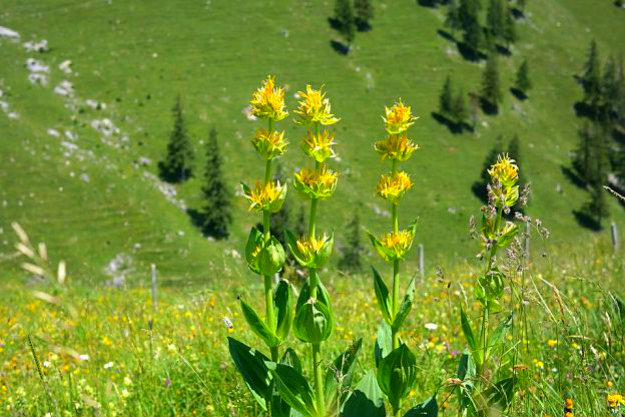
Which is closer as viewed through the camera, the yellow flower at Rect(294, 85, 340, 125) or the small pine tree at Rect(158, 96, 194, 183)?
the yellow flower at Rect(294, 85, 340, 125)

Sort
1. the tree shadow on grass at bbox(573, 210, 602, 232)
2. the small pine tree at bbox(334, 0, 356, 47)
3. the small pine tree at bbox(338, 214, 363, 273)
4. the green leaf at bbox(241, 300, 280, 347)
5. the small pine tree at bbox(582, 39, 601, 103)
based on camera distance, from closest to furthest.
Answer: the green leaf at bbox(241, 300, 280, 347)
the small pine tree at bbox(338, 214, 363, 273)
the tree shadow on grass at bbox(573, 210, 602, 232)
the small pine tree at bbox(334, 0, 356, 47)
the small pine tree at bbox(582, 39, 601, 103)

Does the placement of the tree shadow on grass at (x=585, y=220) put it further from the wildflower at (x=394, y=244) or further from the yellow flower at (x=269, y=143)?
the yellow flower at (x=269, y=143)

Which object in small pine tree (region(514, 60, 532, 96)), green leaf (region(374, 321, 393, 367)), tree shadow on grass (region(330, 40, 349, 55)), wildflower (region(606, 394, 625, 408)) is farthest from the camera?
small pine tree (region(514, 60, 532, 96))

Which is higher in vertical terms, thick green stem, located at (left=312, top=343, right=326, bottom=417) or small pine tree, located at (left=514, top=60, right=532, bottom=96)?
thick green stem, located at (left=312, top=343, right=326, bottom=417)

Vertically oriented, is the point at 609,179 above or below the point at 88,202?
below

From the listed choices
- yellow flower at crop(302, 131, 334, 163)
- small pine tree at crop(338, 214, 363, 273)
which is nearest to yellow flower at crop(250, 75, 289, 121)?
yellow flower at crop(302, 131, 334, 163)

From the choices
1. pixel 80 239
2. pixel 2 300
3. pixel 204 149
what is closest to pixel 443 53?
pixel 204 149

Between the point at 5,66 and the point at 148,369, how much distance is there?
91.9m

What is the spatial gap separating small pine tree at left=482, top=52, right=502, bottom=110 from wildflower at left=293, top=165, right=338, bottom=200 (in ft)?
376

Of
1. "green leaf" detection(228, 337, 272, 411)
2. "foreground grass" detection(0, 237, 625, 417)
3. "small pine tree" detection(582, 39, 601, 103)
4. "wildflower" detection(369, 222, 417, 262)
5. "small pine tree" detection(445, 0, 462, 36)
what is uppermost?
"wildflower" detection(369, 222, 417, 262)

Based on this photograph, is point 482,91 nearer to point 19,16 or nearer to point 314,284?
point 19,16

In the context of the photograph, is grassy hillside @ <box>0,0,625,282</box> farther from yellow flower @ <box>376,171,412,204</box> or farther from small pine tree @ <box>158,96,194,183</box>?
yellow flower @ <box>376,171,412,204</box>

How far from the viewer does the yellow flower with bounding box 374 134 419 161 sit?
2.95 metres

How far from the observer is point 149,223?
216 ft
